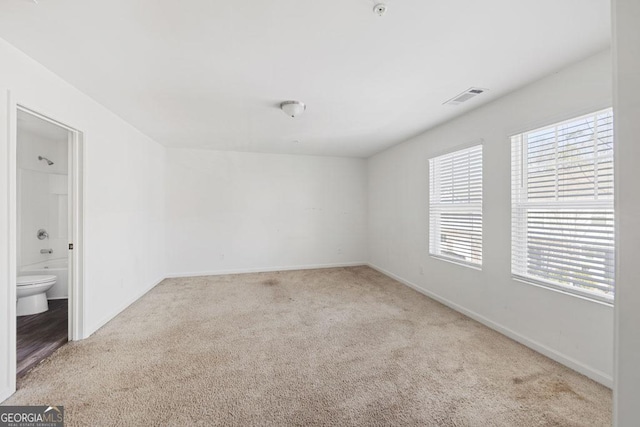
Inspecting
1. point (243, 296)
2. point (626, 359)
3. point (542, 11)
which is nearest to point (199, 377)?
point (243, 296)

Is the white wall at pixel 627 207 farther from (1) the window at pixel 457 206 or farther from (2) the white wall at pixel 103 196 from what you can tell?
(2) the white wall at pixel 103 196

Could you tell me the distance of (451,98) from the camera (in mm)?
2875

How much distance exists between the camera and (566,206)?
7.61 ft

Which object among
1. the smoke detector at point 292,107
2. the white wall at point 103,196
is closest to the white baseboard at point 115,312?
the white wall at point 103,196

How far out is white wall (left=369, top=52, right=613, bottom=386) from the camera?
83.4 inches

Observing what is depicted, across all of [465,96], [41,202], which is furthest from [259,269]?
[465,96]

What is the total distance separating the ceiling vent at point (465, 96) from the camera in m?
2.69

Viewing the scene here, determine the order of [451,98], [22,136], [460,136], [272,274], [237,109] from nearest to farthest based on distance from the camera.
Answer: [451,98]
[237,109]
[460,136]
[22,136]
[272,274]

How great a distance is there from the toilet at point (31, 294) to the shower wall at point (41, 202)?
0.57 metres

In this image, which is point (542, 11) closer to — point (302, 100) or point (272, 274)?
point (302, 100)

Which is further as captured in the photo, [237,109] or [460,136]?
[460,136]

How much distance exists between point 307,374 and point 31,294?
11.8 feet

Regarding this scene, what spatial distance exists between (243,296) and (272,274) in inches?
52.3

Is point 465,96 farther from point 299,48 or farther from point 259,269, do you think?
point 259,269
